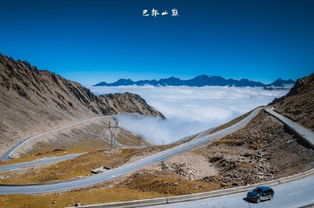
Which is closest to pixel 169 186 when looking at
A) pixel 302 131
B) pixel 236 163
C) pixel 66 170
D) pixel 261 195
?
pixel 261 195

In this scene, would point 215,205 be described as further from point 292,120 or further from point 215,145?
point 292,120

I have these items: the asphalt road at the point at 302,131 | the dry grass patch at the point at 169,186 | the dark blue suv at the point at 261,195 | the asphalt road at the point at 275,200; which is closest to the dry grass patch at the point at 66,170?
the dry grass patch at the point at 169,186

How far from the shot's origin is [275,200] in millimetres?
34031

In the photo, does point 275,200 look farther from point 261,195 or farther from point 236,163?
point 236,163

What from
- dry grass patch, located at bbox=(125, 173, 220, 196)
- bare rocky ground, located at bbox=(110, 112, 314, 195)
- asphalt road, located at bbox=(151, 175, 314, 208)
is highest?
bare rocky ground, located at bbox=(110, 112, 314, 195)

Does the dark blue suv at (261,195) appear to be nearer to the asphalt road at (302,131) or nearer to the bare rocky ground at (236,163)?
the bare rocky ground at (236,163)

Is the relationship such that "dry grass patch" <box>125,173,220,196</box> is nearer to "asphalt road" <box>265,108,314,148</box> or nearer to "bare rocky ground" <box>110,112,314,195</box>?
"bare rocky ground" <box>110,112,314,195</box>

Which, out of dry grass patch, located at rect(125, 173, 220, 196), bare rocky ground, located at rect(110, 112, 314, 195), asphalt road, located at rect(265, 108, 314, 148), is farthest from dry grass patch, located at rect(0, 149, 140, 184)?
asphalt road, located at rect(265, 108, 314, 148)

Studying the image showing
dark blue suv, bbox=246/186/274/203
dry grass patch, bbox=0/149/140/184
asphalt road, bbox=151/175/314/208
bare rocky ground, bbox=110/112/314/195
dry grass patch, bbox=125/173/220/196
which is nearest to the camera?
asphalt road, bbox=151/175/314/208

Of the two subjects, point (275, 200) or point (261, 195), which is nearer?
point (261, 195)

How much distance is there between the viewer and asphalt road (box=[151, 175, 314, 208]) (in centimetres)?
3244

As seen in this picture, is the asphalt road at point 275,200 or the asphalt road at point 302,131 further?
the asphalt road at point 302,131

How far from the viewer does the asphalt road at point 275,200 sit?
32.4m

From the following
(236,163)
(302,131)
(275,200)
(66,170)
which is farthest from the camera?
(66,170)
